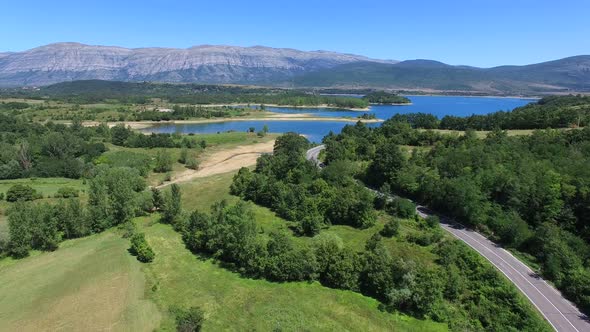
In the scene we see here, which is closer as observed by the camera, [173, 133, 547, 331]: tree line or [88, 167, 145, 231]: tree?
[173, 133, 547, 331]: tree line

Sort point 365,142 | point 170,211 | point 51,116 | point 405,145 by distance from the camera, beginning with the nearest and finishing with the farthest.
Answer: point 170,211
point 365,142
point 405,145
point 51,116

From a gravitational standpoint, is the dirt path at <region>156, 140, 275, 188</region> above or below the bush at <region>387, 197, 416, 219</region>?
below

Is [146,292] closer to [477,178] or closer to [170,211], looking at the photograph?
[170,211]

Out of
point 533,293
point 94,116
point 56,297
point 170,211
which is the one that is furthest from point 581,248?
point 94,116

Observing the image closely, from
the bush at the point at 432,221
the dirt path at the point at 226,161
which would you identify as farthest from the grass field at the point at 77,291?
the bush at the point at 432,221

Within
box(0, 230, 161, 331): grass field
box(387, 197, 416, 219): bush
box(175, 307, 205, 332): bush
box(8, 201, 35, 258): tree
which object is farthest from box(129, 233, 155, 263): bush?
box(387, 197, 416, 219): bush

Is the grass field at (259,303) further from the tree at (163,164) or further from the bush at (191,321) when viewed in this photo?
the tree at (163,164)

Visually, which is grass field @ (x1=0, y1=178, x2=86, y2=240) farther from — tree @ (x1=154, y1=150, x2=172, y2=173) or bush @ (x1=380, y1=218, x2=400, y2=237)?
bush @ (x1=380, y1=218, x2=400, y2=237)
